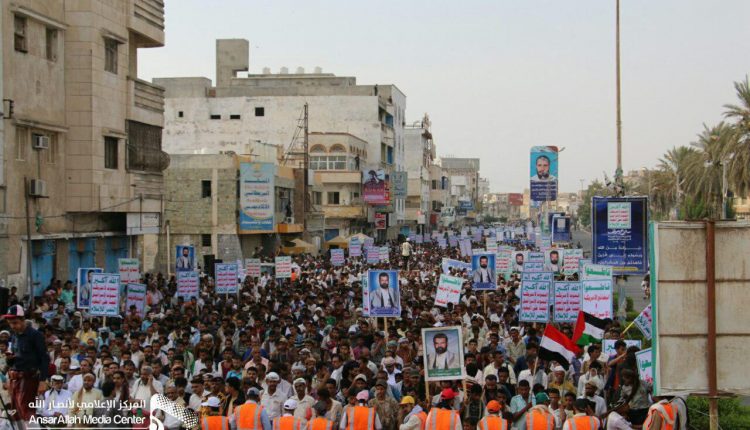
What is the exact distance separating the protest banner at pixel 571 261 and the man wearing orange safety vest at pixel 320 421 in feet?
78.4

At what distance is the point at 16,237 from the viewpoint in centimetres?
2639

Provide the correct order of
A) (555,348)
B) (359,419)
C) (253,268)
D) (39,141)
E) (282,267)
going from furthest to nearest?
1. (282,267)
2. (253,268)
3. (39,141)
4. (555,348)
5. (359,419)

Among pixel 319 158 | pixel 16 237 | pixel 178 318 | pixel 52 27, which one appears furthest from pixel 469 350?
pixel 319 158

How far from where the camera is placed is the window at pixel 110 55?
30781 mm

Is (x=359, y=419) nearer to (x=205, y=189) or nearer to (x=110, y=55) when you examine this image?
(x=110, y=55)

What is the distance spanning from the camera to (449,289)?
836 inches

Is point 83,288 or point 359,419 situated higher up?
point 83,288

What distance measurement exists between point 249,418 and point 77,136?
20959mm

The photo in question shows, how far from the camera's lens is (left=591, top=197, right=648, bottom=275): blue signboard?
2533cm

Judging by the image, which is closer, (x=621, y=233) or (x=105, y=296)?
(x=105, y=296)

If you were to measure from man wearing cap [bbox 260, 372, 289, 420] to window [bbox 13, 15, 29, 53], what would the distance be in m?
17.4

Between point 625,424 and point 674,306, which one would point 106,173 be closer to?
point 625,424

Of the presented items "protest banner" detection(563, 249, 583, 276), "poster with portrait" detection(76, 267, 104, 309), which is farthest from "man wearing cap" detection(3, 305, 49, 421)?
"protest banner" detection(563, 249, 583, 276)

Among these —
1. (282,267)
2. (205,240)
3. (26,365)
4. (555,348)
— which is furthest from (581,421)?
(205,240)
